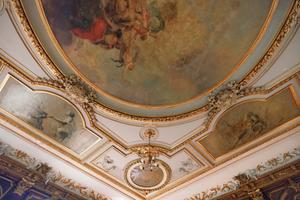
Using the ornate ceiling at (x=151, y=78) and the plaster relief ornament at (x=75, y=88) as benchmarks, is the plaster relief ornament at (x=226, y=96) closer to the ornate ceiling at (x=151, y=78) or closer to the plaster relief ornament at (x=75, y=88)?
the ornate ceiling at (x=151, y=78)

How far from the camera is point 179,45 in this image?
7824 millimetres

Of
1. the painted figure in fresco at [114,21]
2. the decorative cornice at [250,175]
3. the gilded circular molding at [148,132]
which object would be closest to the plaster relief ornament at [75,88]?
the painted figure in fresco at [114,21]

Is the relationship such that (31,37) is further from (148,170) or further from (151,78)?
(148,170)

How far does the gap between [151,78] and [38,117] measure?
12.9 ft

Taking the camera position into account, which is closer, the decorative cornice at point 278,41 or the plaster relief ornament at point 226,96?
the decorative cornice at point 278,41

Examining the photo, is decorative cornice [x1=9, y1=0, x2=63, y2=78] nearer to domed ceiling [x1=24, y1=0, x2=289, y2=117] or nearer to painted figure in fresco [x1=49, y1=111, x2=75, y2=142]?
domed ceiling [x1=24, y1=0, x2=289, y2=117]

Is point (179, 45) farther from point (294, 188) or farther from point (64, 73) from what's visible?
point (294, 188)

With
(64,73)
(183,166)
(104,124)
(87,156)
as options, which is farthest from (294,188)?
(64,73)

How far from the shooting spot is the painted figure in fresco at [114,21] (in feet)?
22.7

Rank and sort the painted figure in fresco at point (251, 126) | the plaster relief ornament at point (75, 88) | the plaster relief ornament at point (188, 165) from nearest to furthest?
the plaster relief ornament at point (75, 88) < the painted figure in fresco at point (251, 126) < the plaster relief ornament at point (188, 165)

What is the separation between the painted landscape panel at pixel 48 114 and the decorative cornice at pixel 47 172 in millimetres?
964

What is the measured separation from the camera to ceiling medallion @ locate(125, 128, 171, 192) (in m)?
9.17

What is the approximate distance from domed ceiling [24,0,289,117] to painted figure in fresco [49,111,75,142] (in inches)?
46.1

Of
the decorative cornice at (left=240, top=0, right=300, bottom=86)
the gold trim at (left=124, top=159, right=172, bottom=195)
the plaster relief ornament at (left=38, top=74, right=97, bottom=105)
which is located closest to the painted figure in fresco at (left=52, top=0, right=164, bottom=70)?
the plaster relief ornament at (left=38, top=74, right=97, bottom=105)
